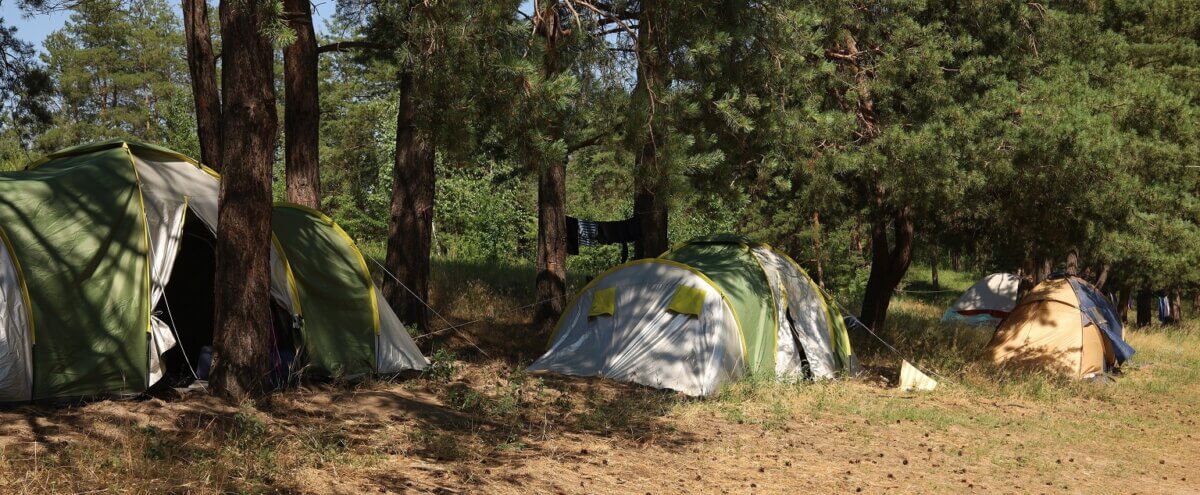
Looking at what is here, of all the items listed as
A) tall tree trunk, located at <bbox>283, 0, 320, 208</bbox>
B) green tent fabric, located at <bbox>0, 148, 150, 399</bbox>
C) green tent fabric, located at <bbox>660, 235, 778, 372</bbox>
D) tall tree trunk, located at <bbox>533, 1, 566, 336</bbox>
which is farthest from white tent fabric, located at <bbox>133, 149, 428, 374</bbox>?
tall tree trunk, located at <bbox>533, 1, 566, 336</bbox>

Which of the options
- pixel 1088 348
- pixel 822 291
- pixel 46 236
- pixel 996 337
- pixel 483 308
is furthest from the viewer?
pixel 483 308

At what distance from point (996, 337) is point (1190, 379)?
9.69 feet

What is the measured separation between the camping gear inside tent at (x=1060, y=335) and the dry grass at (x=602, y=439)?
1181 millimetres

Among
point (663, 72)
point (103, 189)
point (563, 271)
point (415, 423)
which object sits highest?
point (663, 72)

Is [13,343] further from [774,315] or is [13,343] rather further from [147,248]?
[774,315]

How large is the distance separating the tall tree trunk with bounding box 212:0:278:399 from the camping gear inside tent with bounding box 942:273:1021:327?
21.0 meters

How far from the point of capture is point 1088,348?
1292 cm

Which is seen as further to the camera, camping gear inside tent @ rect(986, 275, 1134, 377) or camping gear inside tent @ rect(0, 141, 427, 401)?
camping gear inside tent @ rect(986, 275, 1134, 377)

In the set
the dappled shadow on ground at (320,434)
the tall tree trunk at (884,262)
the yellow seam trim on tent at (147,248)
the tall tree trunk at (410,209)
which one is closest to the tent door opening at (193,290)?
the yellow seam trim on tent at (147,248)

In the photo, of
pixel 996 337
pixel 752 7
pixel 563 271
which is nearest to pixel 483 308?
pixel 563 271

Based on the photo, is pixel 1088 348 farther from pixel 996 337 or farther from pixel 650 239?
pixel 650 239

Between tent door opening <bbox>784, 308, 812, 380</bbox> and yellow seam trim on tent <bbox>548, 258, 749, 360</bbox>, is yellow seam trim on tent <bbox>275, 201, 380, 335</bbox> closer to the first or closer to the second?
yellow seam trim on tent <bbox>548, 258, 749, 360</bbox>

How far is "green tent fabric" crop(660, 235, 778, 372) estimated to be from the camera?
10.6m

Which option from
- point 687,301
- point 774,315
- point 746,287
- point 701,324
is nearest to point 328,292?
point 687,301
